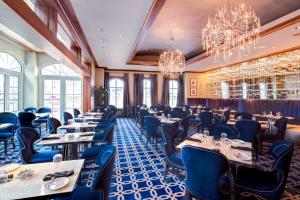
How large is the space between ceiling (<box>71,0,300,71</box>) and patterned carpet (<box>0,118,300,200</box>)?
11.3ft

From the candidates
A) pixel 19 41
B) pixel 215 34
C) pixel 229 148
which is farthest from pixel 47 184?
pixel 19 41

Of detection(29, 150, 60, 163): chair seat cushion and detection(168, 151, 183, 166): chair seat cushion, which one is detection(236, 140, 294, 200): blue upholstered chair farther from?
detection(29, 150, 60, 163): chair seat cushion

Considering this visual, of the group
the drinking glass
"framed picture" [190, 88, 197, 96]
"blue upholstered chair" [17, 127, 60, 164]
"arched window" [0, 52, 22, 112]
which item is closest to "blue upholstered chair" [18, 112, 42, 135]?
"arched window" [0, 52, 22, 112]

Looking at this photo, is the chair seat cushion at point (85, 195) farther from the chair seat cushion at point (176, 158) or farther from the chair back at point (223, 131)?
the chair back at point (223, 131)

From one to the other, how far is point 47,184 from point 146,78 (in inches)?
441

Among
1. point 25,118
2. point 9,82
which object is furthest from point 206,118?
point 9,82

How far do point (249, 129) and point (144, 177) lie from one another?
269 centimetres

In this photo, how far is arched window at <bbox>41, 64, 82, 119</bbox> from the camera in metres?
9.24

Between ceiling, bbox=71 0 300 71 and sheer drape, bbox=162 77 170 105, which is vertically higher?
ceiling, bbox=71 0 300 71

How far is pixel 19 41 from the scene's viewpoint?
7.29 meters

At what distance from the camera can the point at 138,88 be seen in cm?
1205

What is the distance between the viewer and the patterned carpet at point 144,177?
268 centimetres

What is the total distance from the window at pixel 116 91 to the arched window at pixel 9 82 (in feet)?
17.1

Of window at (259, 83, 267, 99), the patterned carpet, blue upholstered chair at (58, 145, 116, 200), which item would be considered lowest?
the patterned carpet
